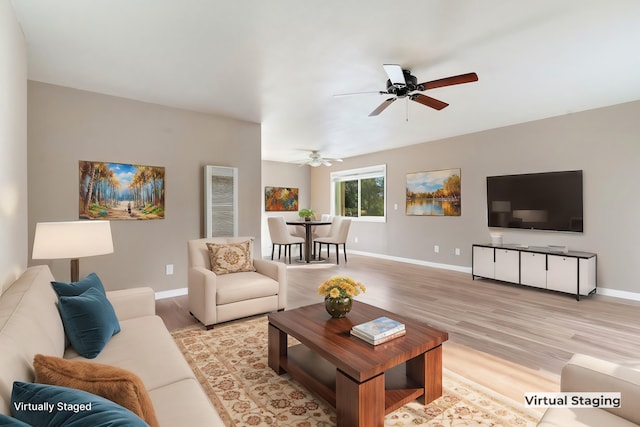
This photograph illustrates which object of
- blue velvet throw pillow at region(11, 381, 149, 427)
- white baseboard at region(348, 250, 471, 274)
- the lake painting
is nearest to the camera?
blue velvet throw pillow at region(11, 381, 149, 427)

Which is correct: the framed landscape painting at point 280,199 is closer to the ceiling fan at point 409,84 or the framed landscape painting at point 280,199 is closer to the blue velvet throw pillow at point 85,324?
the ceiling fan at point 409,84

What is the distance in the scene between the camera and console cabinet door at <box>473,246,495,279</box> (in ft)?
15.7

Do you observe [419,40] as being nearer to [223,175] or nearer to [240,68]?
[240,68]

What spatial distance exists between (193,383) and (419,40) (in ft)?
9.13

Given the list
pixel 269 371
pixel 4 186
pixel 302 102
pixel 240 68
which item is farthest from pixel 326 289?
pixel 302 102

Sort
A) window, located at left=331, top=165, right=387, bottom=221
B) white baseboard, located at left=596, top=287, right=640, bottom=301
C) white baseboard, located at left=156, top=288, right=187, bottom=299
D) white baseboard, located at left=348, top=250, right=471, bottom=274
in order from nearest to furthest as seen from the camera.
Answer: white baseboard, located at left=596, top=287, right=640, bottom=301 → white baseboard, located at left=156, top=288, right=187, bottom=299 → white baseboard, located at left=348, top=250, right=471, bottom=274 → window, located at left=331, top=165, right=387, bottom=221

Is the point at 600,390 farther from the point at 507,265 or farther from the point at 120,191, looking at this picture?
the point at 120,191

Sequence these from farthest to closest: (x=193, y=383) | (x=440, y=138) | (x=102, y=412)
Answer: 1. (x=440, y=138)
2. (x=193, y=383)
3. (x=102, y=412)

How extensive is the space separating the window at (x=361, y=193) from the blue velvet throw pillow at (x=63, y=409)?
6643mm

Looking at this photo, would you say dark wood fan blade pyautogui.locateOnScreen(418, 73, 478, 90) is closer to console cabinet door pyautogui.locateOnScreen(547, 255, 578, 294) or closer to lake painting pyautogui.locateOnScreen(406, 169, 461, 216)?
console cabinet door pyautogui.locateOnScreen(547, 255, 578, 294)

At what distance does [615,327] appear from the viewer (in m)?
3.03

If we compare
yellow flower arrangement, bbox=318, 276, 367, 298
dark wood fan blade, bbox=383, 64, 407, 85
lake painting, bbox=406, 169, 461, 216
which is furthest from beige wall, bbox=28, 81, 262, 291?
lake painting, bbox=406, 169, 461, 216

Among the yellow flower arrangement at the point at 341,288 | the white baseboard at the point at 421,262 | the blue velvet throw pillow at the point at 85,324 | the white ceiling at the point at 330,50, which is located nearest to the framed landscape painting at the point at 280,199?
the white baseboard at the point at 421,262

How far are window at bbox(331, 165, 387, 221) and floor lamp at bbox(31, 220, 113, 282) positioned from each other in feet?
18.7
